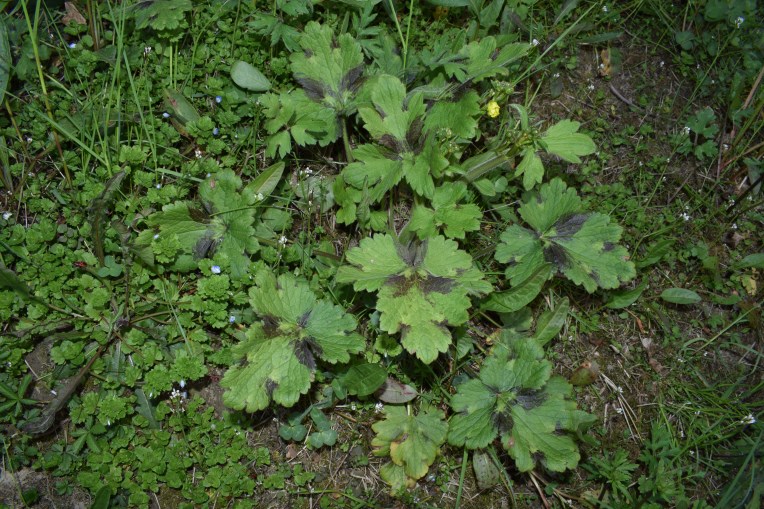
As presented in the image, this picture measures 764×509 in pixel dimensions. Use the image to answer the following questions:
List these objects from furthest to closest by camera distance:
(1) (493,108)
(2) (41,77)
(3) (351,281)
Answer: (2) (41,77) < (1) (493,108) < (3) (351,281)

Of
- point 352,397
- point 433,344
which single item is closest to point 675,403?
point 433,344

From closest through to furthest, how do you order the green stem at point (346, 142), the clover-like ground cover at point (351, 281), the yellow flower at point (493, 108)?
1. the clover-like ground cover at point (351, 281)
2. the yellow flower at point (493, 108)
3. the green stem at point (346, 142)

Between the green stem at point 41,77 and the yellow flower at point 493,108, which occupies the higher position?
the yellow flower at point 493,108

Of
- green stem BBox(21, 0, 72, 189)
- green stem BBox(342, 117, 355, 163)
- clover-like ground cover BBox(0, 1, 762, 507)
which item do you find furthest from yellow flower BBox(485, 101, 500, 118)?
green stem BBox(21, 0, 72, 189)

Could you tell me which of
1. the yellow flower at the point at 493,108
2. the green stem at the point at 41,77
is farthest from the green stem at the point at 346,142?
the green stem at the point at 41,77

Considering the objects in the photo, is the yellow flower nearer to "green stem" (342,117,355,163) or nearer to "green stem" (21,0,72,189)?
"green stem" (342,117,355,163)

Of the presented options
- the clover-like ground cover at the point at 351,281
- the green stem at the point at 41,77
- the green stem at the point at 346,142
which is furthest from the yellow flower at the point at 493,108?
the green stem at the point at 41,77

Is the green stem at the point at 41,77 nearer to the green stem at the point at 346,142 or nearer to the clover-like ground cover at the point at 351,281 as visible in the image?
the clover-like ground cover at the point at 351,281

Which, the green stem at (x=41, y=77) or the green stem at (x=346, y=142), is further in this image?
the green stem at (x=346, y=142)

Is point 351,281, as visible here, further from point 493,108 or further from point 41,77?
point 41,77

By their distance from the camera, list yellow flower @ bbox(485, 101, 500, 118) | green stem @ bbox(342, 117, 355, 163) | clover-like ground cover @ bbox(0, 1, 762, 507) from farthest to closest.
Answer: green stem @ bbox(342, 117, 355, 163) < yellow flower @ bbox(485, 101, 500, 118) < clover-like ground cover @ bbox(0, 1, 762, 507)

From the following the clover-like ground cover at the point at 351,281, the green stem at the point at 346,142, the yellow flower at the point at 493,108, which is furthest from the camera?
the green stem at the point at 346,142

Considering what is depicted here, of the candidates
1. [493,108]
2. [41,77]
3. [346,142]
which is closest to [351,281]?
[346,142]

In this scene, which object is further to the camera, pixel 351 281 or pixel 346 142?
pixel 346 142
